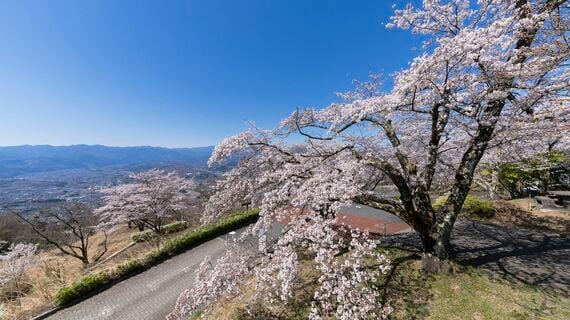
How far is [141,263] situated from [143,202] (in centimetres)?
890

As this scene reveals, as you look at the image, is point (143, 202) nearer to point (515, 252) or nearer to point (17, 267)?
point (17, 267)

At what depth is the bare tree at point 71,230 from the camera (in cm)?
1589

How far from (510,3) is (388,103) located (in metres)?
3.40

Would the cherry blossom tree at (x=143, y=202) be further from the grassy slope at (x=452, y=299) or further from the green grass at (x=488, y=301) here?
the green grass at (x=488, y=301)

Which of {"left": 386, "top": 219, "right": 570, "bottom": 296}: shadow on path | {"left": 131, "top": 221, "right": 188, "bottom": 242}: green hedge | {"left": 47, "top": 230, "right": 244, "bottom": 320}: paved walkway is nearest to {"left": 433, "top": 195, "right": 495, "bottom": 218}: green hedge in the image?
{"left": 386, "top": 219, "right": 570, "bottom": 296}: shadow on path

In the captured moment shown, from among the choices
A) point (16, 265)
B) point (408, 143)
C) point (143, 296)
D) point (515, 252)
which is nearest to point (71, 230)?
point (16, 265)

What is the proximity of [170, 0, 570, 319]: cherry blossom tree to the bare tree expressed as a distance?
1333 cm

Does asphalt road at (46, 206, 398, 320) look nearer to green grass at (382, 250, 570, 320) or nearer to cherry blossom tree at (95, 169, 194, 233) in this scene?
A: green grass at (382, 250, 570, 320)

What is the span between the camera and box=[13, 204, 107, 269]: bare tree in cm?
1589

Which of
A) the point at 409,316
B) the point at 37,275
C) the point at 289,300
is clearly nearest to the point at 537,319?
the point at 409,316

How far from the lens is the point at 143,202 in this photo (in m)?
19.4

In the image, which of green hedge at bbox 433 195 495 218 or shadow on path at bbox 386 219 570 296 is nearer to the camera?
shadow on path at bbox 386 219 570 296

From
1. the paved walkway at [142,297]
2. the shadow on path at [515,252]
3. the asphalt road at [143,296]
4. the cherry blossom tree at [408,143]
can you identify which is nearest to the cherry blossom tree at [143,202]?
the asphalt road at [143,296]

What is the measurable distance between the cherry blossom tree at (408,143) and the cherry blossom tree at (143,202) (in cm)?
1283
